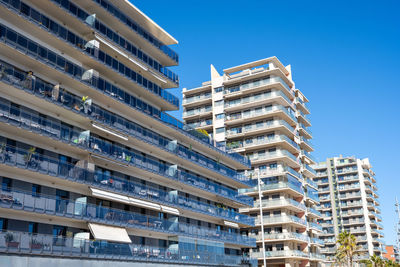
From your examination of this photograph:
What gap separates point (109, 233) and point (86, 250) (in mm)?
3400

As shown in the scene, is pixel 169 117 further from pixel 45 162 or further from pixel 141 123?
pixel 45 162

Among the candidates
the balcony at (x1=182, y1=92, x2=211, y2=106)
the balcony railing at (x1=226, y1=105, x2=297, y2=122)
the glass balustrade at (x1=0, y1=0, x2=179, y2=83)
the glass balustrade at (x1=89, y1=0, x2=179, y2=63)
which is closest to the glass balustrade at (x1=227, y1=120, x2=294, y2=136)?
the balcony railing at (x1=226, y1=105, x2=297, y2=122)

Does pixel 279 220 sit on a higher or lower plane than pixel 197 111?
lower

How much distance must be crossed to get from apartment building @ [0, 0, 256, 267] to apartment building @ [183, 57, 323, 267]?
16053 millimetres

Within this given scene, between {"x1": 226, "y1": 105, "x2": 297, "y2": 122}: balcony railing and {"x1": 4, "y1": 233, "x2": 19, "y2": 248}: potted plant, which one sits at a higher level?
{"x1": 226, "y1": 105, "x2": 297, "y2": 122}: balcony railing

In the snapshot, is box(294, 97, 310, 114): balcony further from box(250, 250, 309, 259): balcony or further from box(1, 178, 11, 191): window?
box(1, 178, 11, 191): window

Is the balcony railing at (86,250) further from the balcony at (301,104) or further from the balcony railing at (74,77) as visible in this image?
the balcony at (301,104)

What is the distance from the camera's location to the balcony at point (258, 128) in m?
69.6

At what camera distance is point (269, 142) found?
226 feet

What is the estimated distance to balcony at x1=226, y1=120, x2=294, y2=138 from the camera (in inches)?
2741

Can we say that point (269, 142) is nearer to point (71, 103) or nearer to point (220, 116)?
point (220, 116)

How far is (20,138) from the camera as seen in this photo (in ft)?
98.2

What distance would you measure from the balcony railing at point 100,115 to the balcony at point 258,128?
19145mm

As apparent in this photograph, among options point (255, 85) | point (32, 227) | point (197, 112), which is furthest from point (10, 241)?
point (197, 112)
